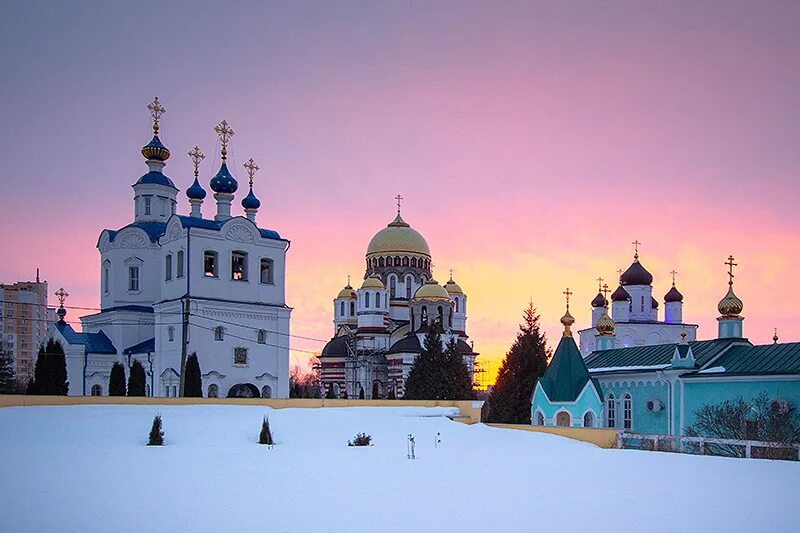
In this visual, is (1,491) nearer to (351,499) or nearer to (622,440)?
(351,499)

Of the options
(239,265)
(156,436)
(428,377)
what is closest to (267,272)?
(239,265)

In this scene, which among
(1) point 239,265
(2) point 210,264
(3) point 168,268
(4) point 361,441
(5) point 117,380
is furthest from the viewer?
(1) point 239,265

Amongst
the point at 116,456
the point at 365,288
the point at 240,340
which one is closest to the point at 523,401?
the point at 240,340

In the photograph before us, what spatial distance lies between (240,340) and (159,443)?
11779 millimetres

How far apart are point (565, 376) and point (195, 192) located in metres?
15.8

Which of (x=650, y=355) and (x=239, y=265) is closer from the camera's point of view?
(x=650, y=355)

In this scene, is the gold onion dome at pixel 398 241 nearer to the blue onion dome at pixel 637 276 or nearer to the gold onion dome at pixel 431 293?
the gold onion dome at pixel 431 293

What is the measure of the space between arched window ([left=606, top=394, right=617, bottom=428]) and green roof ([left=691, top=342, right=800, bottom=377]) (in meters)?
4.08

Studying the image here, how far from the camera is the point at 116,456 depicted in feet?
47.4

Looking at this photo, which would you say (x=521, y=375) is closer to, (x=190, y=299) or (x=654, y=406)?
(x=654, y=406)

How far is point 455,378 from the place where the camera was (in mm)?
34219

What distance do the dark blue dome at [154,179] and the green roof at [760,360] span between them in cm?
2041

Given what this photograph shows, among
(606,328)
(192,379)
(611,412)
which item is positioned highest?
(606,328)

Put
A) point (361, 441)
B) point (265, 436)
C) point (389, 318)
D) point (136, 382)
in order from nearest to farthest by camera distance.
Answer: point (265, 436) → point (361, 441) → point (136, 382) → point (389, 318)
